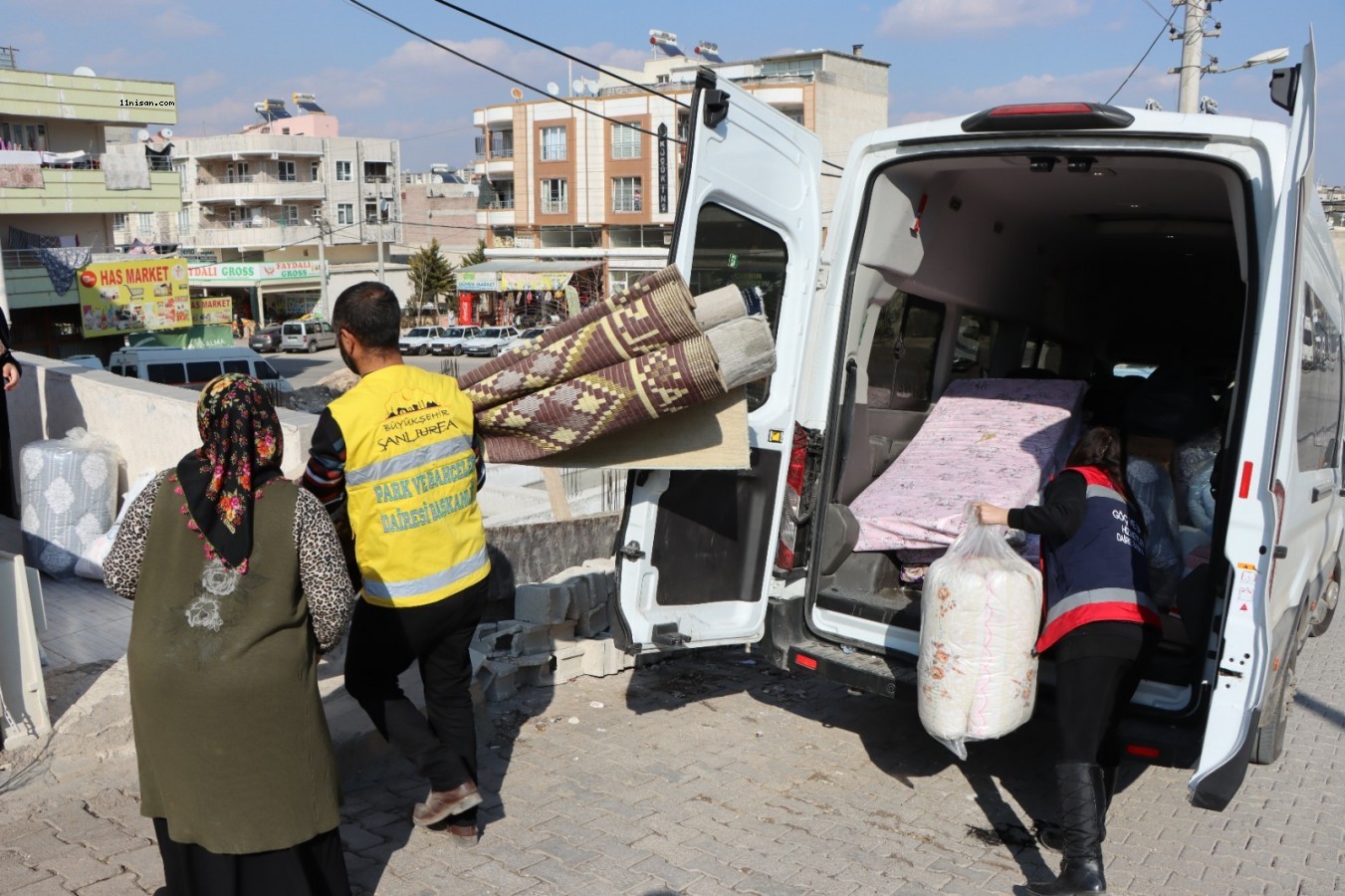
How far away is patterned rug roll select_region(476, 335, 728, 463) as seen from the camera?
146 inches

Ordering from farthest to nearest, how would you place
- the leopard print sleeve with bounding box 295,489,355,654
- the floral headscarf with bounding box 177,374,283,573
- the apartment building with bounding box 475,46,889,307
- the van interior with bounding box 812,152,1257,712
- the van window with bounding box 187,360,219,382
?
the apartment building with bounding box 475,46,889,307 < the van window with bounding box 187,360,219,382 < the van interior with bounding box 812,152,1257,712 < the leopard print sleeve with bounding box 295,489,355,654 < the floral headscarf with bounding box 177,374,283,573

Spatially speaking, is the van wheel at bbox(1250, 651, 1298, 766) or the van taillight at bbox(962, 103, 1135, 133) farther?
the van wheel at bbox(1250, 651, 1298, 766)

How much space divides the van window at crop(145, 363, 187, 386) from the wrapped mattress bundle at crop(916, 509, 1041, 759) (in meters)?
22.5

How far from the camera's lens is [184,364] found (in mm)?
24281

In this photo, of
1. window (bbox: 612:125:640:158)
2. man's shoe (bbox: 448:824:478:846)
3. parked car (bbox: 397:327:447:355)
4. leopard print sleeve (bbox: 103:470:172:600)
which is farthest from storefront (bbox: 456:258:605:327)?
leopard print sleeve (bbox: 103:470:172:600)

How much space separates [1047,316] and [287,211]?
2276 inches

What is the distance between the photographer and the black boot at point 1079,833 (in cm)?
351

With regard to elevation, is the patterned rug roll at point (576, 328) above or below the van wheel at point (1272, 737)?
above

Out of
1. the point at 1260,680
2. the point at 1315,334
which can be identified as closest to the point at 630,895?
the point at 1260,680

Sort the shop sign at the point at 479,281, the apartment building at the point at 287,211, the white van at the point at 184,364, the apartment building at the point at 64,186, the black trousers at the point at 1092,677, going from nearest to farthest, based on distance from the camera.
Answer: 1. the black trousers at the point at 1092,677
2. the white van at the point at 184,364
3. the apartment building at the point at 64,186
4. the shop sign at the point at 479,281
5. the apartment building at the point at 287,211

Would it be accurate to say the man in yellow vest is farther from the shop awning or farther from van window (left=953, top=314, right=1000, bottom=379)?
the shop awning

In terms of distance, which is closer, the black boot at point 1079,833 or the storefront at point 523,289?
the black boot at point 1079,833

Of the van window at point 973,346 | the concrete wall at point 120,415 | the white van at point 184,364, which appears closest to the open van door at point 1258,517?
the van window at point 973,346

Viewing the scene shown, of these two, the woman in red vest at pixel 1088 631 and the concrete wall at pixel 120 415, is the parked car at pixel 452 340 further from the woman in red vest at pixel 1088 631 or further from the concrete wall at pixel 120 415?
the woman in red vest at pixel 1088 631
